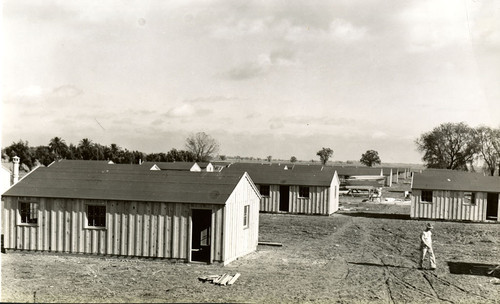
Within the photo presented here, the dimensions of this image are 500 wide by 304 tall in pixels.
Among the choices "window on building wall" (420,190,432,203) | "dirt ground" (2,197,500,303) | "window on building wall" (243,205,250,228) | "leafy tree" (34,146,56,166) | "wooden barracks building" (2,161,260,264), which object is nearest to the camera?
"dirt ground" (2,197,500,303)

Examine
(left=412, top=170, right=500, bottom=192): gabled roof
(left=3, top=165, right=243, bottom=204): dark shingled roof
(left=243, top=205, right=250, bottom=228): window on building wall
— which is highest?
(left=3, top=165, right=243, bottom=204): dark shingled roof

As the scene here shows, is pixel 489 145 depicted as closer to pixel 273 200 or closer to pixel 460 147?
pixel 460 147

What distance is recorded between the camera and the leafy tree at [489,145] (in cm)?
9356

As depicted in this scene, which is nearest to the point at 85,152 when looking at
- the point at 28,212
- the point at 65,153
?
the point at 65,153

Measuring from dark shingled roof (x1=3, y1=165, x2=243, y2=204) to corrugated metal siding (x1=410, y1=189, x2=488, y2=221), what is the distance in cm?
2072

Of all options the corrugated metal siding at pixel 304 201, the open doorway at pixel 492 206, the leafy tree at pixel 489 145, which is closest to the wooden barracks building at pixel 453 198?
the open doorway at pixel 492 206

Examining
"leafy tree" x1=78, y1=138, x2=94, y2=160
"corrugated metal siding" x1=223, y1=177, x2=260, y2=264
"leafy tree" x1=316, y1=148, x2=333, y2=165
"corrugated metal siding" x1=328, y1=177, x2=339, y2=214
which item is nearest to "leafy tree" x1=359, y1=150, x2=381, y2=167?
"leafy tree" x1=316, y1=148, x2=333, y2=165

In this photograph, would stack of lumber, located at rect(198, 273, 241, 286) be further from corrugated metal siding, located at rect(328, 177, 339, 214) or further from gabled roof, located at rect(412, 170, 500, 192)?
corrugated metal siding, located at rect(328, 177, 339, 214)

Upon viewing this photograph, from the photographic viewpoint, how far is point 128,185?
21.2m

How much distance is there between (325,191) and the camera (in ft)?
132

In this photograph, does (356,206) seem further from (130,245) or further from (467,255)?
(130,245)

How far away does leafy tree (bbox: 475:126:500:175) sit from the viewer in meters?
93.6

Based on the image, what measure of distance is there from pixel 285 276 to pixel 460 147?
94.5m

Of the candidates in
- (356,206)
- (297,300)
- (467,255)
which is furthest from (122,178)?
(356,206)
